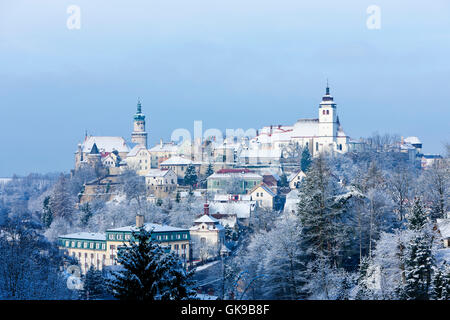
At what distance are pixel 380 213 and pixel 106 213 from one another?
3105 centimetres

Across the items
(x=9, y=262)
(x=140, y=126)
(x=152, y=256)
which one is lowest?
(x=9, y=262)

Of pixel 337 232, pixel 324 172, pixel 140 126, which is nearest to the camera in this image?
pixel 337 232

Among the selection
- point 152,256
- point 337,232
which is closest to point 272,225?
point 337,232

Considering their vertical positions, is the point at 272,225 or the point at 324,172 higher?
the point at 324,172

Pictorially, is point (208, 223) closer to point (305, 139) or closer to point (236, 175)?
point (236, 175)

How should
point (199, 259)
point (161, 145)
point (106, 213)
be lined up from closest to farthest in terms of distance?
point (199, 259)
point (106, 213)
point (161, 145)

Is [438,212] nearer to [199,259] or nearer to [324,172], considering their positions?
[324,172]

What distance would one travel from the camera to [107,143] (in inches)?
3750

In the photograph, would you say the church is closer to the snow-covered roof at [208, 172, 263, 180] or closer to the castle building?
the castle building

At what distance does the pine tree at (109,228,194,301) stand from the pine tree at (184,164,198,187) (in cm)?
5159

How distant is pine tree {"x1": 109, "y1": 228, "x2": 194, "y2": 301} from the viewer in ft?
37.2

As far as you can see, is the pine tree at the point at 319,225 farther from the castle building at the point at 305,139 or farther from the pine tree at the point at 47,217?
the castle building at the point at 305,139

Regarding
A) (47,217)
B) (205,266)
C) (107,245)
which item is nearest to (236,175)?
(47,217)

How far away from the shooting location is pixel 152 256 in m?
11.6
